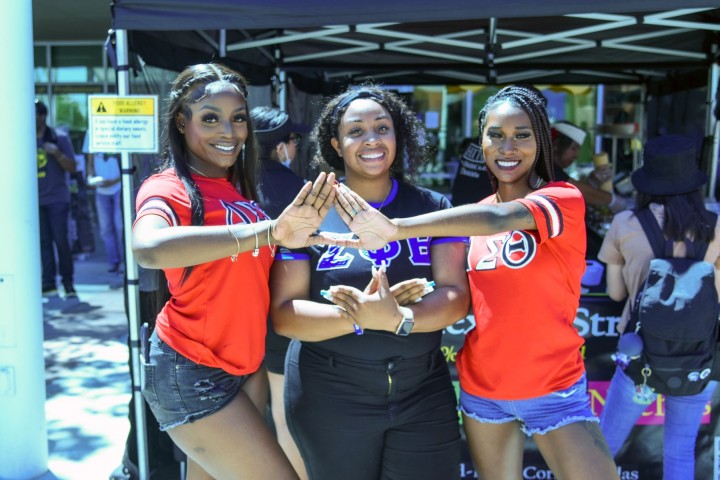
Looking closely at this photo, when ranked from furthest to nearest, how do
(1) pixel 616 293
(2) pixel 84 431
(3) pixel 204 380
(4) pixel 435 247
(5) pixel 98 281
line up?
(5) pixel 98 281
(2) pixel 84 431
(1) pixel 616 293
(4) pixel 435 247
(3) pixel 204 380

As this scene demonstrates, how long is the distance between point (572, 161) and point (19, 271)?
3702 mm

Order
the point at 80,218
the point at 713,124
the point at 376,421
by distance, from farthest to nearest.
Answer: the point at 80,218
the point at 713,124
the point at 376,421

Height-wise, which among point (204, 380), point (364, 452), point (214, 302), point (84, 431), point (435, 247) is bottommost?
point (84, 431)

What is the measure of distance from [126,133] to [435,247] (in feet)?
6.03

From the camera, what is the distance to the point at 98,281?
898cm

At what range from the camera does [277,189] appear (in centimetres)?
365

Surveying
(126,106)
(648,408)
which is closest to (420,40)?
(126,106)

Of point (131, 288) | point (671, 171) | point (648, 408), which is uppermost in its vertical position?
point (671, 171)

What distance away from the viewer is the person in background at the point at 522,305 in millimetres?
2281

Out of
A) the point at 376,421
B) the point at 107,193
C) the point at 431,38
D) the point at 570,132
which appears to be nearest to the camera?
the point at 376,421

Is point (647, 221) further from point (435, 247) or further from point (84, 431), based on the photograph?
point (84, 431)

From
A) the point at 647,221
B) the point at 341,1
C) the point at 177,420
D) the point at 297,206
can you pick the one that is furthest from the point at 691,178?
the point at 177,420

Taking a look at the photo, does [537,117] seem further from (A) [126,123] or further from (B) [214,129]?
(A) [126,123]

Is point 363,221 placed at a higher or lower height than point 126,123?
lower
